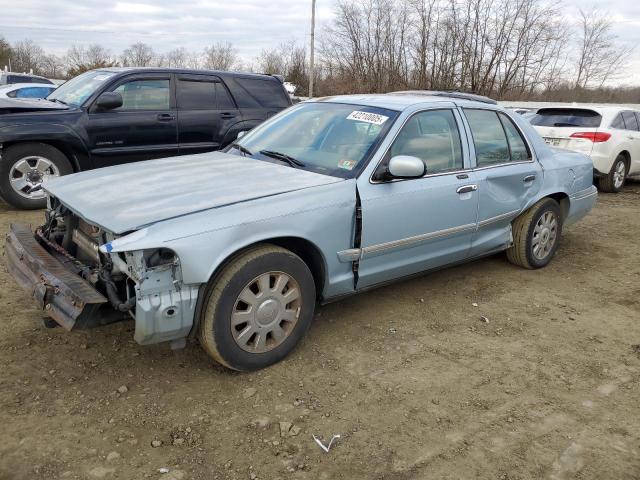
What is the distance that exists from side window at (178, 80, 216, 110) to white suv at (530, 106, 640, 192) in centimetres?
559

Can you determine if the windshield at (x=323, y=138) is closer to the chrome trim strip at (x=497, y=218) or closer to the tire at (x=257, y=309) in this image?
the tire at (x=257, y=309)

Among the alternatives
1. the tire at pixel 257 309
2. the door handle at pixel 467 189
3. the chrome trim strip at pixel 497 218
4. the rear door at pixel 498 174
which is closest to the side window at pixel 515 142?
the rear door at pixel 498 174

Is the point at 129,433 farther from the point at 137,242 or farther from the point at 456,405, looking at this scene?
the point at 456,405

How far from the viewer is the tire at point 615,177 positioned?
9.85 metres

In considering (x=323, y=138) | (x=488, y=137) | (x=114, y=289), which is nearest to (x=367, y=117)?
(x=323, y=138)

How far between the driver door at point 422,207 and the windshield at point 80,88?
4.75 m

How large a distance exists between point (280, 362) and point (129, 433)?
3.26 ft

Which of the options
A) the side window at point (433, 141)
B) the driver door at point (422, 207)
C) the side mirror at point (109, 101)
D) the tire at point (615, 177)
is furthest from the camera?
the tire at point (615, 177)

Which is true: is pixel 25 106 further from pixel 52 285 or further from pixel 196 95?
pixel 52 285

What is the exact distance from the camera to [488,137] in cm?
456

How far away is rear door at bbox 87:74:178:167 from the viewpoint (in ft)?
22.4

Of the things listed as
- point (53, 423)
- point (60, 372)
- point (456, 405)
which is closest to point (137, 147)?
point (60, 372)

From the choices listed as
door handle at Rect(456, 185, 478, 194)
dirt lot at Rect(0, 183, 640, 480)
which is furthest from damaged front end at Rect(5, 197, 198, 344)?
door handle at Rect(456, 185, 478, 194)

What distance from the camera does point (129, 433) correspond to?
2.72 meters
